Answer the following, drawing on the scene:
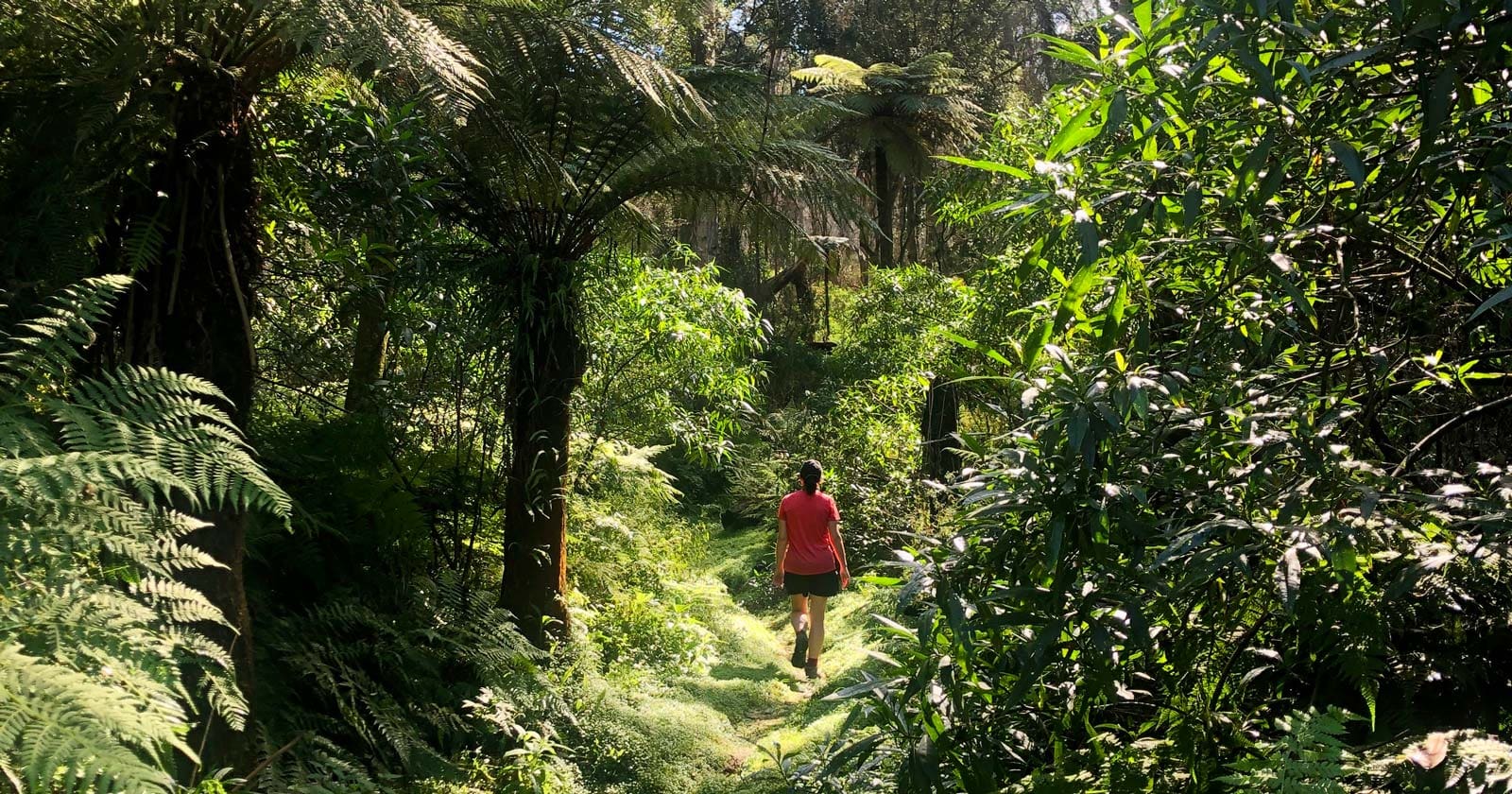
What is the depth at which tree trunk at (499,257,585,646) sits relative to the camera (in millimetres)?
6352

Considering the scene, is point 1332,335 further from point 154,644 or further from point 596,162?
point 596,162

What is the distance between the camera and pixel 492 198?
6258mm

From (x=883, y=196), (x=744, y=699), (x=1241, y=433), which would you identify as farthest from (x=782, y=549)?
(x=883, y=196)

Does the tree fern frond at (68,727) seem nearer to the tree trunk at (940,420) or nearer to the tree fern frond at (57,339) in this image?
the tree fern frond at (57,339)

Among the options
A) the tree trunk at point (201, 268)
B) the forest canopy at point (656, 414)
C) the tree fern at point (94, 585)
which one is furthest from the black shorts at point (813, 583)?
the tree fern at point (94, 585)

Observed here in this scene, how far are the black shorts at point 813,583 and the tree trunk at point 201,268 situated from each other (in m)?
4.43

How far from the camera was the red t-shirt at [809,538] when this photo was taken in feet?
25.7

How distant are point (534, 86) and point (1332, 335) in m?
4.45

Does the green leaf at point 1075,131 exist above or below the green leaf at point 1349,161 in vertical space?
above

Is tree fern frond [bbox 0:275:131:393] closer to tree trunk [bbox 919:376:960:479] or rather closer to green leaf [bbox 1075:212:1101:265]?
green leaf [bbox 1075:212:1101:265]

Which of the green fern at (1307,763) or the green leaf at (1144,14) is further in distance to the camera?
the green leaf at (1144,14)

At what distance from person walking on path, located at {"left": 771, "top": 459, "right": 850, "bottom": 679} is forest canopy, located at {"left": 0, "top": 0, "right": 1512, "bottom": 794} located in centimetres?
30

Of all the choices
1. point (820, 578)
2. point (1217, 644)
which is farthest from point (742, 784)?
point (1217, 644)

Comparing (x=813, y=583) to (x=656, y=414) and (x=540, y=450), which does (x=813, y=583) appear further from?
(x=540, y=450)
